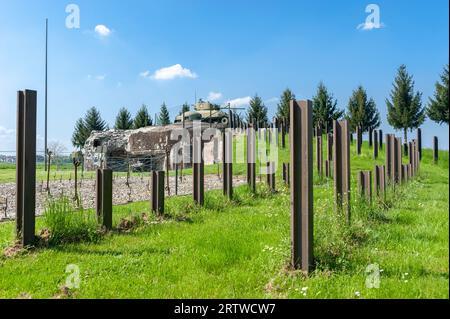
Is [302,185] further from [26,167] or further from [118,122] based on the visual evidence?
[118,122]

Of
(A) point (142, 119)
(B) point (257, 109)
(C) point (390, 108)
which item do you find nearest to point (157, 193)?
(C) point (390, 108)

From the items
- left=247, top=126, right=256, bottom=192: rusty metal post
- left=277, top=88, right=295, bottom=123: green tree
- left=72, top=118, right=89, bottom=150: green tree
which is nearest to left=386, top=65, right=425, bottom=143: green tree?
left=277, top=88, right=295, bottom=123: green tree

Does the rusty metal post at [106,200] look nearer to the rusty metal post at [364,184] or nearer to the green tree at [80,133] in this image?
the rusty metal post at [364,184]

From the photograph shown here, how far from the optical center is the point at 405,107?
118 ft

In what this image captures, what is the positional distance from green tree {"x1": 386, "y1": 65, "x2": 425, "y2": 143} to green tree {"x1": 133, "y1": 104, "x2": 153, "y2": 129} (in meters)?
32.1

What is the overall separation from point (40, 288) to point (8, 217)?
5.37 m

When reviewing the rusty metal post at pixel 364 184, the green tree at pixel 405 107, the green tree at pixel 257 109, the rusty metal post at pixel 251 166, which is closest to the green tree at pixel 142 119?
the green tree at pixel 257 109

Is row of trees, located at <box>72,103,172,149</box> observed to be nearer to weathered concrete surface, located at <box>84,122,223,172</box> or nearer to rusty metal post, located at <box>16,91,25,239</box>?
weathered concrete surface, located at <box>84,122,223,172</box>

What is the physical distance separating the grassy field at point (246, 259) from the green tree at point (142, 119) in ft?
168

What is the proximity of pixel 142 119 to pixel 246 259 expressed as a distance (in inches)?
2159

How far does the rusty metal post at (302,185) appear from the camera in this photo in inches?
172

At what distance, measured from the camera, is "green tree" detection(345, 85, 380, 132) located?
40656 mm
